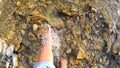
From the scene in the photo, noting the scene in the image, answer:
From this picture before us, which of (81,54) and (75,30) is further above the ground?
(75,30)

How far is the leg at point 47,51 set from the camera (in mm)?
1789

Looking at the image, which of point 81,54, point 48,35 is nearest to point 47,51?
point 48,35

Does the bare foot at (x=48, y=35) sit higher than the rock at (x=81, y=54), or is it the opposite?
the bare foot at (x=48, y=35)

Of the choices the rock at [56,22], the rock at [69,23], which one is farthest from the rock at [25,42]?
the rock at [69,23]

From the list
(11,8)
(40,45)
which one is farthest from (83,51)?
(11,8)

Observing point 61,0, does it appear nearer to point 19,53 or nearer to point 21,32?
point 21,32

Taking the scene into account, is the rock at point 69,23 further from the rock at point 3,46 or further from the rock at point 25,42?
the rock at point 3,46

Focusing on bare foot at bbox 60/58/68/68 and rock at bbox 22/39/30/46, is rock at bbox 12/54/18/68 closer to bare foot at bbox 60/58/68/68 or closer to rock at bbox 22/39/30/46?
rock at bbox 22/39/30/46

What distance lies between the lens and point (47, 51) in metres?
1.87

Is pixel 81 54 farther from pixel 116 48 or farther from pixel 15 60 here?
pixel 15 60

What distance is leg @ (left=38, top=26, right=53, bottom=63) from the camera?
179 centimetres

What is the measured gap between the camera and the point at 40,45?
6.82ft

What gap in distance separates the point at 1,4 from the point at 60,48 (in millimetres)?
595

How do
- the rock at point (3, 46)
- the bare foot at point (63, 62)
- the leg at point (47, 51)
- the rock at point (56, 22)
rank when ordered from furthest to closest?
the rock at point (56, 22)
the bare foot at point (63, 62)
the rock at point (3, 46)
the leg at point (47, 51)
